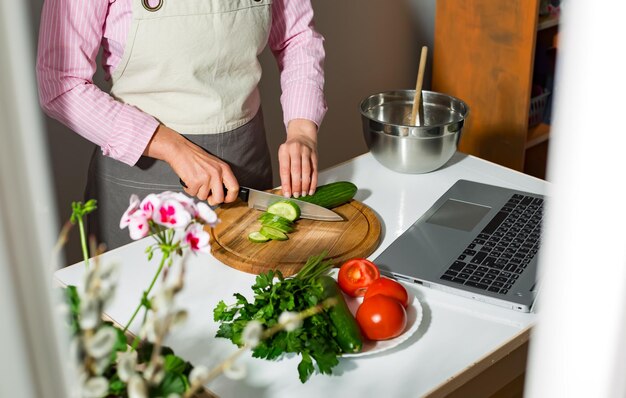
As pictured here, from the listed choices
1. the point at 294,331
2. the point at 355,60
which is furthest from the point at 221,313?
the point at 355,60

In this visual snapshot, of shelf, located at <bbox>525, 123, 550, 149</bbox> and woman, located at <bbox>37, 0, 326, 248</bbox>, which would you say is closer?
woman, located at <bbox>37, 0, 326, 248</bbox>

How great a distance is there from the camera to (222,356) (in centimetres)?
117

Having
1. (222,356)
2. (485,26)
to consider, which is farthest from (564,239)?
(485,26)

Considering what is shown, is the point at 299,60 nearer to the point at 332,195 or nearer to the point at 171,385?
the point at 332,195

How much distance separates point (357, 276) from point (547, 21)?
7.18 feet

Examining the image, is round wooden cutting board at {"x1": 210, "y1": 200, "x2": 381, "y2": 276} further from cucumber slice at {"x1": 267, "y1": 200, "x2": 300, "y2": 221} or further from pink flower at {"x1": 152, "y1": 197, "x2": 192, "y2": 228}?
pink flower at {"x1": 152, "y1": 197, "x2": 192, "y2": 228}

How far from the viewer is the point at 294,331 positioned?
1.10 m

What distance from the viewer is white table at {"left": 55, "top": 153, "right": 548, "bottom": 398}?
3.61ft

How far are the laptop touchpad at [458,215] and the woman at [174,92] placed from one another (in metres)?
0.28

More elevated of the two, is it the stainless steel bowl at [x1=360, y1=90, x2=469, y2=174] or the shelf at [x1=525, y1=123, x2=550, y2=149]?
the stainless steel bowl at [x1=360, y1=90, x2=469, y2=174]

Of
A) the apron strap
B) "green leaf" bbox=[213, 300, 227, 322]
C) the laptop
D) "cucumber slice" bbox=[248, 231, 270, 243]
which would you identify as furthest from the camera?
the apron strap

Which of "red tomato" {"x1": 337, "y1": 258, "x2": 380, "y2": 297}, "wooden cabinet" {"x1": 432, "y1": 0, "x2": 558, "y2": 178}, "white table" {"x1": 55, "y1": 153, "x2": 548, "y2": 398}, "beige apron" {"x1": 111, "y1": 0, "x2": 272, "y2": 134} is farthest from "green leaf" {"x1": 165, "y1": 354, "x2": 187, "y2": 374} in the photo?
"wooden cabinet" {"x1": 432, "y1": 0, "x2": 558, "y2": 178}

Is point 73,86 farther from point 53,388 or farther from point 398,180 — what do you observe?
point 53,388

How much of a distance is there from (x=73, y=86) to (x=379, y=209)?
0.70 meters
